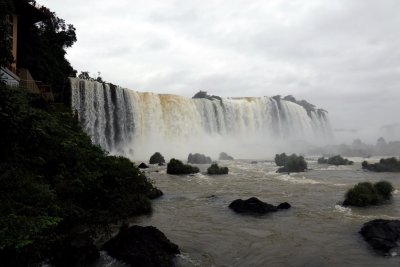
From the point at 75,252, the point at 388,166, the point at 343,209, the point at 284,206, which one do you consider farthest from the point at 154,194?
the point at 388,166

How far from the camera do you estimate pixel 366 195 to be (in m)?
18.0

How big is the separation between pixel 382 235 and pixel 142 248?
7.73 meters

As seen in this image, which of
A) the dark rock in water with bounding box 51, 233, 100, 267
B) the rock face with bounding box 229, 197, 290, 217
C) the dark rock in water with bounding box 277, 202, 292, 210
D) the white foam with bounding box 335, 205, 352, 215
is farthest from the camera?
the dark rock in water with bounding box 277, 202, 292, 210

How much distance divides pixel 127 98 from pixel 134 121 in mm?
3239

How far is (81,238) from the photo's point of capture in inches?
392

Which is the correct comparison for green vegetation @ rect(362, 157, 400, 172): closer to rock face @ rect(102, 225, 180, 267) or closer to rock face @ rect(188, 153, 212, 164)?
rock face @ rect(188, 153, 212, 164)

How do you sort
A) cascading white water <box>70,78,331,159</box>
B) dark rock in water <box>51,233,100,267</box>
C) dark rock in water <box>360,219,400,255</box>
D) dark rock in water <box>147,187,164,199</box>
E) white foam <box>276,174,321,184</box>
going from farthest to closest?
cascading white water <box>70,78,331,159</box>
white foam <box>276,174,321,184</box>
dark rock in water <box>147,187,164,199</box>
dark rock in water <box>360,219,400,255</box>
dark rock in water <box>51,233,100,267</box>

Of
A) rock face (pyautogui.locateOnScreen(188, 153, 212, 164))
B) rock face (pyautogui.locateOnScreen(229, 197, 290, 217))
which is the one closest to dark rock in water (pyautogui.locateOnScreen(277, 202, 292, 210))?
rock face (pyautogui.locateOnScreen(229, 197, 290, 217))

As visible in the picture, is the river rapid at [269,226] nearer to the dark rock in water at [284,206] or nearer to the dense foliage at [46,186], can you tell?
the dark rock in water at [284,206]

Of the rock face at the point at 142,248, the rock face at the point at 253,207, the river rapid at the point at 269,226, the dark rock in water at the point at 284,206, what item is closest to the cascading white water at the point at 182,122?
the river rapid at the point at 269,226

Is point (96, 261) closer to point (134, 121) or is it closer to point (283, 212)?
point (283, 212)

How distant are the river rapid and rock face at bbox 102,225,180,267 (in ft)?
1.77

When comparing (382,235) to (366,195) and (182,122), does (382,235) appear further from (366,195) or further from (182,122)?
(182,122)

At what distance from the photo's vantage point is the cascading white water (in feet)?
142
